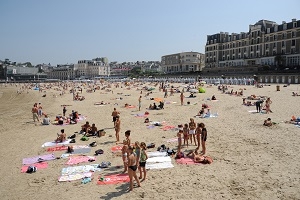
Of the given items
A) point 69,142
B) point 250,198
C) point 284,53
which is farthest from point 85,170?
point 284,53

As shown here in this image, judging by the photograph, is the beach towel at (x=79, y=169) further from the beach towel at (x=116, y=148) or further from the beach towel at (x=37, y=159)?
the beach towel at (x=116, y=148)

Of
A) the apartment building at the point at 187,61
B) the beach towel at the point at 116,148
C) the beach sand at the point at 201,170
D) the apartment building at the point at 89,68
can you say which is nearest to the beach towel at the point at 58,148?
the beach sand at the point at 201,170

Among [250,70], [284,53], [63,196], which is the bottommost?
[63,196]

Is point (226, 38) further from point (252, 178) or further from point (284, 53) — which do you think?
point (252, 178)

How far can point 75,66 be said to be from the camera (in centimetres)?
15775

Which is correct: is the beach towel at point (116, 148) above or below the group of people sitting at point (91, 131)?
below

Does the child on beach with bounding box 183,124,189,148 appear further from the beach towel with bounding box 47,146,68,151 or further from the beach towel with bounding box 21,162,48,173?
the beach towel with bounding box 21,162,48,173

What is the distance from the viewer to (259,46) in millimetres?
67500

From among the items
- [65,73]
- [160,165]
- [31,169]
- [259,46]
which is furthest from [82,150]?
[65,73]

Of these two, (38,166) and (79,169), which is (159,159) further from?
(38,166)

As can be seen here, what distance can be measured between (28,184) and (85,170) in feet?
5.78

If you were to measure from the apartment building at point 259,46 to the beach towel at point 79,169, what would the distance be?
184 ft

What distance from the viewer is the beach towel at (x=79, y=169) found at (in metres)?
8.79

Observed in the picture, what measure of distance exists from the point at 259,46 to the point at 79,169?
67.7 metres
